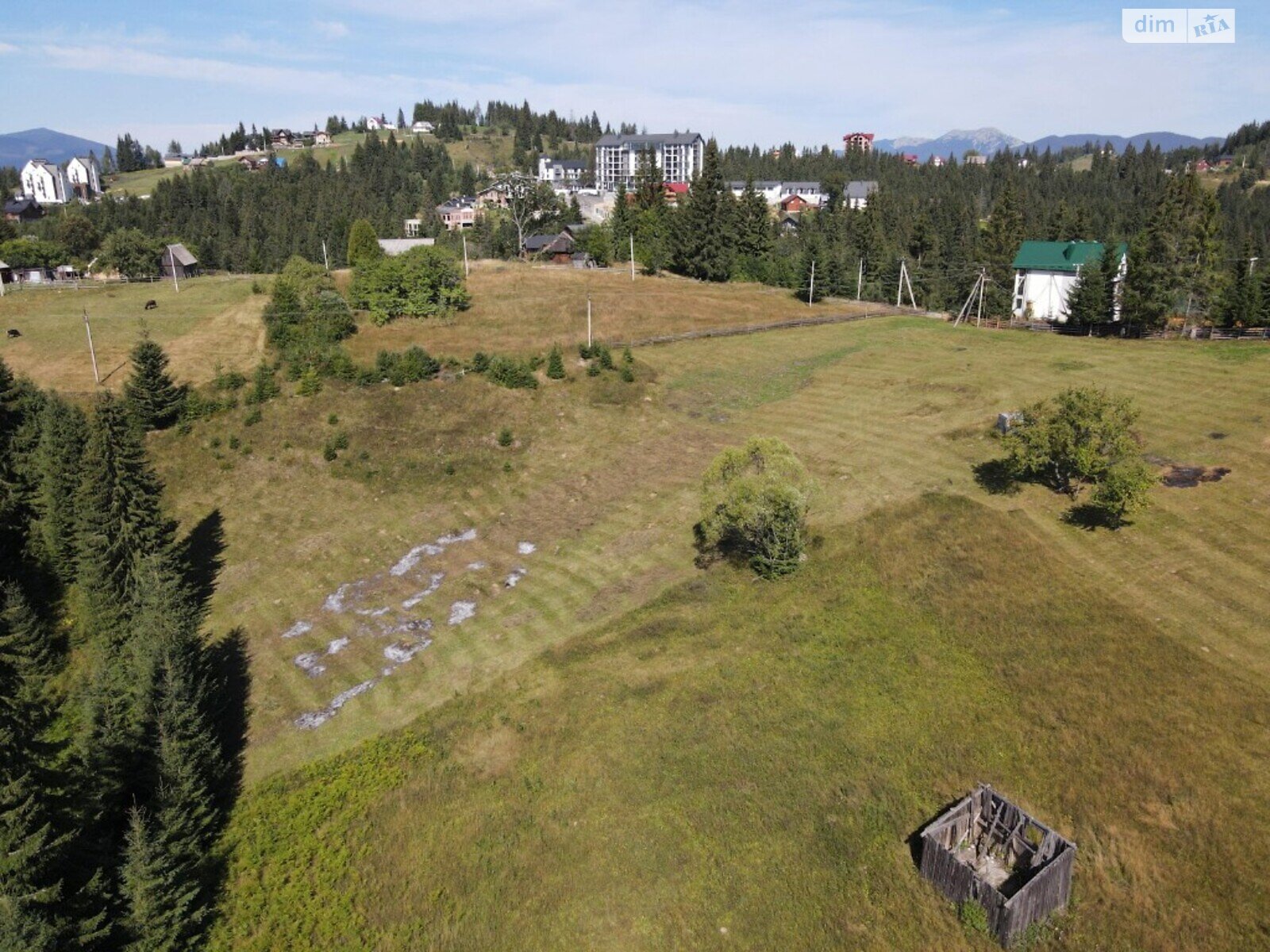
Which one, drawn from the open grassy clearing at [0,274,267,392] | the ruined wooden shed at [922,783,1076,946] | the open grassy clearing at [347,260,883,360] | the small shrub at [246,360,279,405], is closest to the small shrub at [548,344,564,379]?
the open grassy clearing at [347,260,883,360]

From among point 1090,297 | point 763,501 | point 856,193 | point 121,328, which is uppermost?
point 856,193

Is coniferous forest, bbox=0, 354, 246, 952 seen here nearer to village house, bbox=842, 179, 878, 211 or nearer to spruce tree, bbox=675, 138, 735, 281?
spruce tree, bbox=675, 138, 735, 281

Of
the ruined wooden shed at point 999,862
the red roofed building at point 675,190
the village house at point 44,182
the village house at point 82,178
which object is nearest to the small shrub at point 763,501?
the ruined wooden shed at point 999,862

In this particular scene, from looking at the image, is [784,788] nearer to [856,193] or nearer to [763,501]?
[763,501]

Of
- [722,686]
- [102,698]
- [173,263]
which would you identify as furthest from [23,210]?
[722,686]

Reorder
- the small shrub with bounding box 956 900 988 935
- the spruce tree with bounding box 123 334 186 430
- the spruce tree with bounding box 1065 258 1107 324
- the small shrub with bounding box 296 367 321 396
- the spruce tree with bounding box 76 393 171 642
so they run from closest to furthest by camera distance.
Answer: the small shrub with bounding box 956 900 988 935 → the spruce tree with bounding box 76 393 171 642 → the spruce tree with bounding box 123 334 186 430 → the small shrub with bounding box 296 367 321 396 → the spruce tree with bounding box 1065 258 1107 324

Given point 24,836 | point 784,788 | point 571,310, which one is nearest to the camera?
point 24,836

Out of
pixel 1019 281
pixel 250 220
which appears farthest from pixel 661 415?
pixel 250 220

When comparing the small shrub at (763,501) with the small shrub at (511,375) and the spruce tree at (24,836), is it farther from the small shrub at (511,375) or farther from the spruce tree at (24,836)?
the small shrub at (511,375)
